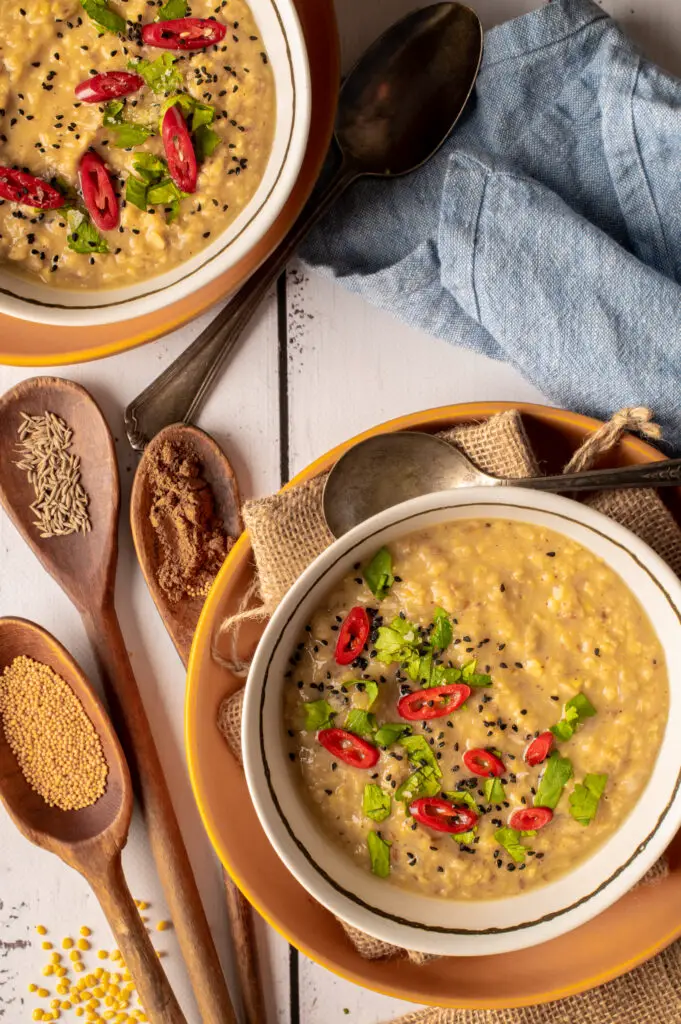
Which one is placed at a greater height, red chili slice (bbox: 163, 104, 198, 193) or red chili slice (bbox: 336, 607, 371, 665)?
red chili slice (bbox: 163, 104, 198, 193)

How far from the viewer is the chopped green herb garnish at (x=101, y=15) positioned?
6.83ft

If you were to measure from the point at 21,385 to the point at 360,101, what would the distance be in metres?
1.07

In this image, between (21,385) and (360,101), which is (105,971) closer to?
(21,385)

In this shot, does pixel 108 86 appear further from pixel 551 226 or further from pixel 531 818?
pixel 531 818

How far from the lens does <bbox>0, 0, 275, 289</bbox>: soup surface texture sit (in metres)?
2.11

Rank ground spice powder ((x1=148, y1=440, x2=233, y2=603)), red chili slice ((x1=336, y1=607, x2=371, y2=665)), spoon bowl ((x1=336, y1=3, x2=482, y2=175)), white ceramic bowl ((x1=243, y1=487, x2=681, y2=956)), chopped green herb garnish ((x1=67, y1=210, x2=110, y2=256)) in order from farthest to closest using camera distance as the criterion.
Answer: ground spice powder ((x1=148, y1=440, x2=233, y2=603)), spoon bowl ((x1=336, y1=3, x2=482, y2=175)), chopped green herb garnish ((x1=67, y1=210, x2=110, y2=256)), red chili slice ((x1=336, y1=607, x2=371, y2=665)), white ceramic bowl ((x1=243, y1=487, x2=681, y2=956))

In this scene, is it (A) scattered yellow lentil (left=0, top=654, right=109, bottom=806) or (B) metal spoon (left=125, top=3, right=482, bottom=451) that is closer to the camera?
(B) metal spoon (left=125, top=3, right=482, bottom=451)

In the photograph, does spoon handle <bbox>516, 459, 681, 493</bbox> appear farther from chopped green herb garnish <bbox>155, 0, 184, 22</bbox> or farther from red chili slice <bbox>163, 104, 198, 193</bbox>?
chopped green herb garnish <bbox>155, 0, 184, 22</bbox>

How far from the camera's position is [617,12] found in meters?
2.40

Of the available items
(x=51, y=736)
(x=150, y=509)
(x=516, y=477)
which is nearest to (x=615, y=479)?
(x=516, y=477)

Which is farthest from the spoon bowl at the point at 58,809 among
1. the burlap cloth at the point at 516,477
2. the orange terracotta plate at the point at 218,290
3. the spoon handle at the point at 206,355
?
the orange terracotta plate at the point at 218,290

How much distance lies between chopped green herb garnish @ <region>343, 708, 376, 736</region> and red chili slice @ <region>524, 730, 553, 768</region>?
32 centimetres

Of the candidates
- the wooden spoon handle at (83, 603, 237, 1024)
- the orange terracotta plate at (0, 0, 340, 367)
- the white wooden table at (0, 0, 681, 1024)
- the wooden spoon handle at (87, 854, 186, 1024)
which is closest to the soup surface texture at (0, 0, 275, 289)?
the orange terracotta plate at (0, 0, 340, 367)

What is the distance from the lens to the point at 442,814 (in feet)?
6.81
